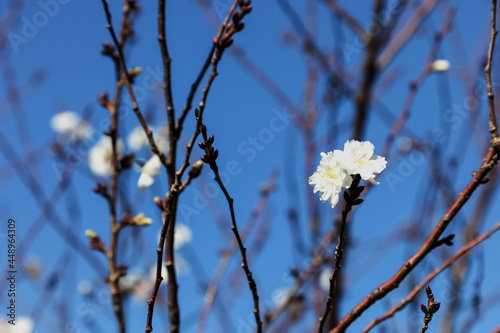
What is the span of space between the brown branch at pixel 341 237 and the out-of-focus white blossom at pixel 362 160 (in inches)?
1.2

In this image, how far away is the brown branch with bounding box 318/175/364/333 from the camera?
1.17 m

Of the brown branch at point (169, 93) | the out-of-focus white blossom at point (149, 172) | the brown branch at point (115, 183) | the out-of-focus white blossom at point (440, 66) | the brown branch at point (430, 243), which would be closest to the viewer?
the brown branch at point (430, 243)

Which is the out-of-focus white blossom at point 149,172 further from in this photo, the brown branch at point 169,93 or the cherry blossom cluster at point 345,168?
the cherry blossom cluster at point 345,168

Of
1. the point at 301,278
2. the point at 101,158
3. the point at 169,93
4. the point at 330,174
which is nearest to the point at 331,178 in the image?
the point at 330,174

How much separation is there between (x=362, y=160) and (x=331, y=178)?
0.36ft

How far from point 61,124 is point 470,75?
13.5ft

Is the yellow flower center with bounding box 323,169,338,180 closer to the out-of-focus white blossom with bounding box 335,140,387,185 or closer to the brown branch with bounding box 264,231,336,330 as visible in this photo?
the out-of-focus white blossom with bounding box 335,140,387,185

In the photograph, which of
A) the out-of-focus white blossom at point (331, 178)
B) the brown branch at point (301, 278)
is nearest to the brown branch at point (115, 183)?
the brown branch at point (301, 278)

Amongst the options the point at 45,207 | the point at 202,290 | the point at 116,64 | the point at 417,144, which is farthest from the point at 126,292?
the point at 417,144

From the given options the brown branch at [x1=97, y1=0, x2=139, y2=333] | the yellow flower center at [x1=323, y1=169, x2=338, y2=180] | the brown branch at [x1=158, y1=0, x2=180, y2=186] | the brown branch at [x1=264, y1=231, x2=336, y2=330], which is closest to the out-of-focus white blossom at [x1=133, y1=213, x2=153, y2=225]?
the brown branch at [x1=97, y1=0, x2=139, y2=333]

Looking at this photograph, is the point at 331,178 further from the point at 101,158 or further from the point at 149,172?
the point at 101,158

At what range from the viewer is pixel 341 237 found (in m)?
1.18

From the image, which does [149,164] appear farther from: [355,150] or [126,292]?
[126,292]

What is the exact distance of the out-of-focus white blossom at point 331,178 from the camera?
1348 millimetres
